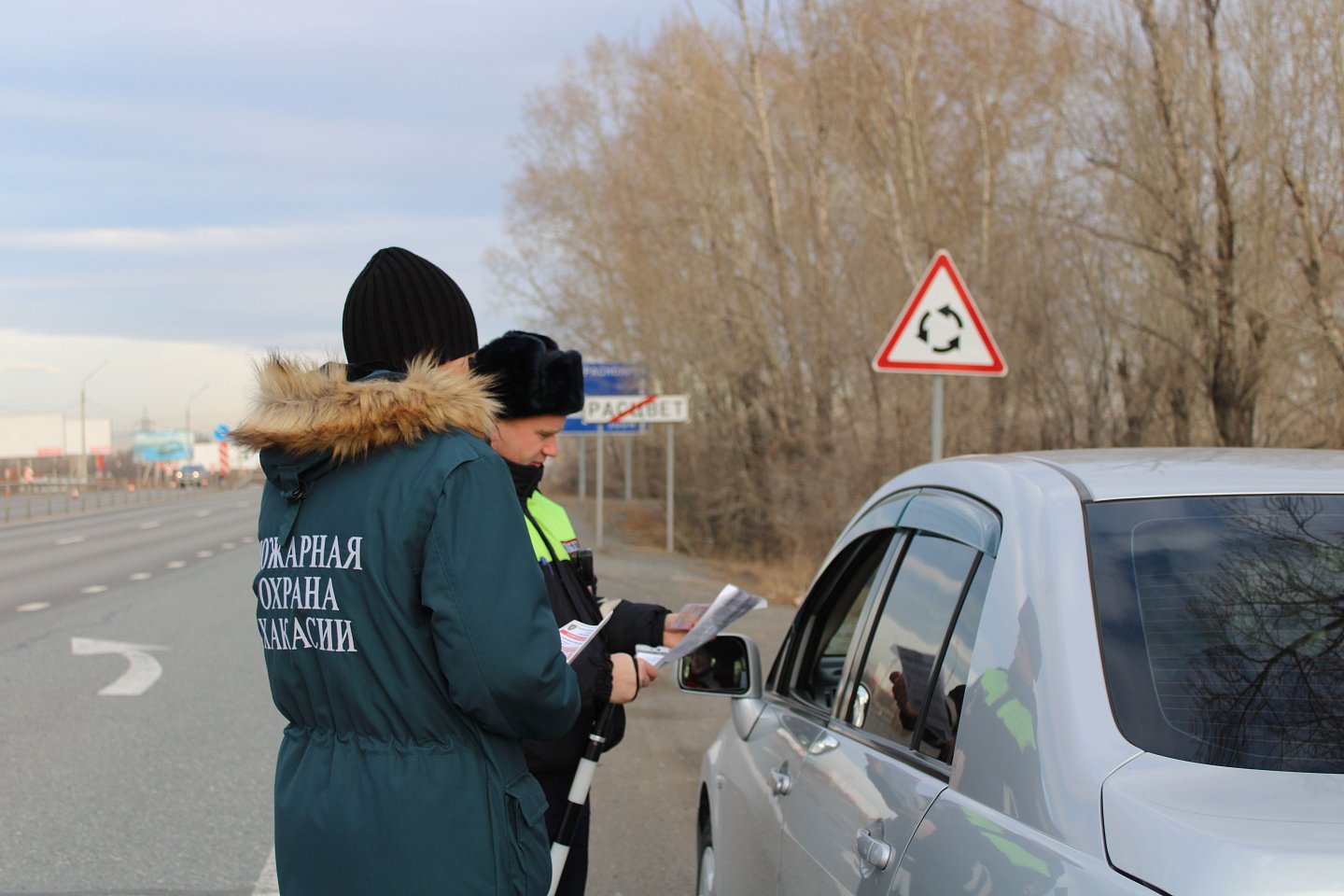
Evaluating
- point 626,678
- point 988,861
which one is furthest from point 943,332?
point 988,861

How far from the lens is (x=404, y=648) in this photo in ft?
7.22

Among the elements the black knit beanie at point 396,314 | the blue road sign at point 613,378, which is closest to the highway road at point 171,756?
the black knit beanie at point 396,314

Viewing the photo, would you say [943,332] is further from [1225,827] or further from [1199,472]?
[1225,827]

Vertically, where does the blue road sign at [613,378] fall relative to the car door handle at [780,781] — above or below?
above

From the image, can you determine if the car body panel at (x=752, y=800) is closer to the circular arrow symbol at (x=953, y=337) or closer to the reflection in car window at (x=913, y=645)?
the reflection in car window at (x=913, y=645)

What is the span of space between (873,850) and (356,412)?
119 centimetres

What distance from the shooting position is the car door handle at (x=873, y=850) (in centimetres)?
218

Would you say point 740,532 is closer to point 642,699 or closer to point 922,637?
point 642,699

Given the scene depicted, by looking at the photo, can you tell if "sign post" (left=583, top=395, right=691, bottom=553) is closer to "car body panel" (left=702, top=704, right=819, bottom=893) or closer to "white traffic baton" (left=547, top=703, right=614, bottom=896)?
"car body panel" (left=702, top=704, right=819, bottom=893)

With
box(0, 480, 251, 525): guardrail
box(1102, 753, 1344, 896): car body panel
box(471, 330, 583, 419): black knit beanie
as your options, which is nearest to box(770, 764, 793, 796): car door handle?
box(471, 330, 583, 419): black knit beanie

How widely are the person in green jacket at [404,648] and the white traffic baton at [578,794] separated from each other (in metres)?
0.78

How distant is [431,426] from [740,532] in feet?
68.7

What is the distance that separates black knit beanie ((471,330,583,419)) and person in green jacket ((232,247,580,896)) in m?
1.04

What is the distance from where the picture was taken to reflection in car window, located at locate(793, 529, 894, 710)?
344 cm
